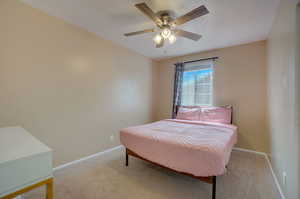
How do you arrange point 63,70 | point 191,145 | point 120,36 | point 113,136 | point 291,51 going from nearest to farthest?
point 291,51, point 191,145, point 63,70, point 120,36, point 113,136

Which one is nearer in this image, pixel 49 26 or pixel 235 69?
pixel 49 26

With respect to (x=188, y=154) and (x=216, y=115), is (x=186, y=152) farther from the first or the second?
(x=216, y=115)

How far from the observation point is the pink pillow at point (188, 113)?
3411 millimetres

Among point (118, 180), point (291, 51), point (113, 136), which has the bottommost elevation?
point (118, 180)

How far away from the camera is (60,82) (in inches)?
91.4

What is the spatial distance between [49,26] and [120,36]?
1.24m

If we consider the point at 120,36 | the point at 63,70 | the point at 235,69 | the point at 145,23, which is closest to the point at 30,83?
the point at 63,70

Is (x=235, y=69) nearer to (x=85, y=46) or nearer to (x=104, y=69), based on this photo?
(x=104, y=69)

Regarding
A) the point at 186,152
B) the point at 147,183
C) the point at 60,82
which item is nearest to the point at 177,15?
the point at 186,152

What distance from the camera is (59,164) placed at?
2.31 metres

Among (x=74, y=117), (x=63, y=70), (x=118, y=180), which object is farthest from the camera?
(x=74, y=117)

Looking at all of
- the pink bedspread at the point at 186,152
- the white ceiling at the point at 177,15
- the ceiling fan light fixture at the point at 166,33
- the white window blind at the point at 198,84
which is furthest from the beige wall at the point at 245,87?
the ceiling fan light fixture at the point at 166,33

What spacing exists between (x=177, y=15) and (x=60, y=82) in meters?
2.22

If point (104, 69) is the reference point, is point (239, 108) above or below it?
below
